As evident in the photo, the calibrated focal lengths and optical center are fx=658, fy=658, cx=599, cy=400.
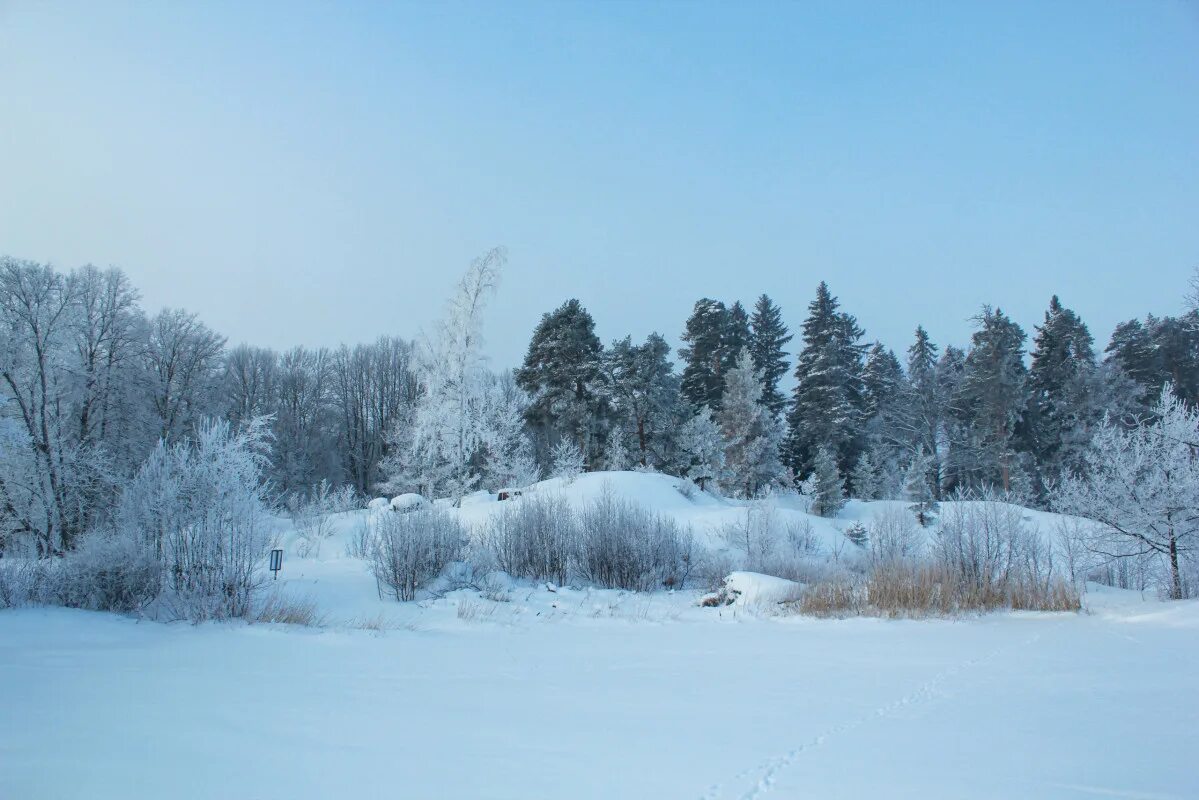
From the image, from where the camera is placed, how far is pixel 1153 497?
1291cm

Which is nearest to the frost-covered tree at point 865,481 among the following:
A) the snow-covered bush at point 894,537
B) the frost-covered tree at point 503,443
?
the frost-covered tree at point 503,443

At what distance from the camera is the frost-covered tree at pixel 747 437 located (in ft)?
117

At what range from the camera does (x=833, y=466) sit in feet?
107

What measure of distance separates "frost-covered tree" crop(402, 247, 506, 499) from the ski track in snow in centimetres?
2127

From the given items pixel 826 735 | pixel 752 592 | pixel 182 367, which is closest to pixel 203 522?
pixel 752 592

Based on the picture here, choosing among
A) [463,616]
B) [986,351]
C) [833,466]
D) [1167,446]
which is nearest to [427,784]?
[463,616]

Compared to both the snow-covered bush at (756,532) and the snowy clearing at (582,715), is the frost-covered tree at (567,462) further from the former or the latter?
the snowy clearing at (582,715)

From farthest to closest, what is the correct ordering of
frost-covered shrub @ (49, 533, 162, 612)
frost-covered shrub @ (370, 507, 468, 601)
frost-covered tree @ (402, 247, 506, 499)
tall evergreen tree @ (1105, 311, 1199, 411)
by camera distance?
tall evergreen tree @ (1105, 311, 1199, 411) < frost-covered tree @ (402, 247, 506, 499) < frost-covered shrub @ (370, 507, 468, 601) < frost-covered shrub @ (49, 533, 162, 612)

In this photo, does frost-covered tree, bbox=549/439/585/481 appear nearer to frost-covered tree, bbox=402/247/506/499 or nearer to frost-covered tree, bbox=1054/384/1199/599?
frost-covered tree, bbox=402/247/506/499

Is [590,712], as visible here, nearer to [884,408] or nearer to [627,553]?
[627,553]

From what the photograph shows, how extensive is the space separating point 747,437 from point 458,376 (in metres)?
17.4

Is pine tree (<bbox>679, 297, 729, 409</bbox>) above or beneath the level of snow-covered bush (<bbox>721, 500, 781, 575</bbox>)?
above

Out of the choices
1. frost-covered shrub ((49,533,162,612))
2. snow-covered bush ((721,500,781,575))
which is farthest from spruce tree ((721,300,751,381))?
frost-covered shrub ((49,533,162,612))

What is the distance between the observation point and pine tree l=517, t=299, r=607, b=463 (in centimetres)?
3744
